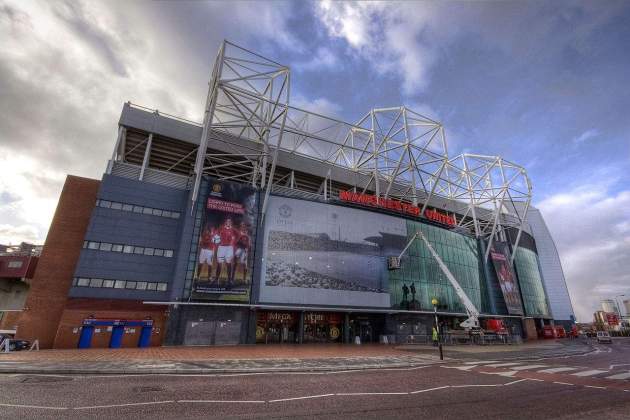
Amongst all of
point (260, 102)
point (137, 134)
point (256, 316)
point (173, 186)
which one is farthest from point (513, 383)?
point (137, 134)

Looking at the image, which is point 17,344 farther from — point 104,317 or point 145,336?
point 145,336

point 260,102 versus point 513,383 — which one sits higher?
point 260,102

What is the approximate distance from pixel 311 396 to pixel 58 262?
116 feet

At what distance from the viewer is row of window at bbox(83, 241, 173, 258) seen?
32625 millimetres

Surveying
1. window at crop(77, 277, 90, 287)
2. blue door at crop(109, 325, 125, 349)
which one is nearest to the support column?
blue door at crop(109, 325, 125, 349)

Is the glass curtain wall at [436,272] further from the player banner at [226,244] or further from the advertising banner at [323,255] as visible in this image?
the player banner at [226,244]

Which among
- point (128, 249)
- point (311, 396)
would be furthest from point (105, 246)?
point (311, 396)

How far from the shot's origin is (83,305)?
100 feet

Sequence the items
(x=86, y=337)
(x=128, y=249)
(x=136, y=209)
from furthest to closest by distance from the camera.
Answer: (x=136, y=209), (x=128, y=249), (x=86, y=337)

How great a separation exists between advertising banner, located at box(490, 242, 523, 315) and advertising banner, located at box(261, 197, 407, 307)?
27174mm

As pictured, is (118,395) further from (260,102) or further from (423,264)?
(423,264)

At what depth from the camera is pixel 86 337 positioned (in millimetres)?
29766

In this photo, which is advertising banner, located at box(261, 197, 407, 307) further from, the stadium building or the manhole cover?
the manhole cover

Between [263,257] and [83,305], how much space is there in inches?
747
